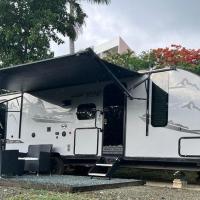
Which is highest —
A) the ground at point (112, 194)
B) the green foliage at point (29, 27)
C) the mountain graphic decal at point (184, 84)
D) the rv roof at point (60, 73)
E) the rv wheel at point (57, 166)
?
the green foliage at point (29, 27)

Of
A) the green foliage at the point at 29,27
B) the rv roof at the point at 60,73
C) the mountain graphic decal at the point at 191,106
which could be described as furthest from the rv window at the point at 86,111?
the green foliage at the point at 29,27

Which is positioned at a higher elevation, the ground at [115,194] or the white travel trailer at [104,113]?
the white travel trailer at [104,113]

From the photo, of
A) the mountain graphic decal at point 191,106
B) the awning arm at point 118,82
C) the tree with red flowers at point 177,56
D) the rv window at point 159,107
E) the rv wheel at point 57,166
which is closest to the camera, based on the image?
the mountain graphic decal at point 191,106

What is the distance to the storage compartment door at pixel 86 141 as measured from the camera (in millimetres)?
13102

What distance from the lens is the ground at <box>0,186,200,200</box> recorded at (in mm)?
8553

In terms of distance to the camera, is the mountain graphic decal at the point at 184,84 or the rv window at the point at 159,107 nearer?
the mountain graphic decal at the point at 184,84

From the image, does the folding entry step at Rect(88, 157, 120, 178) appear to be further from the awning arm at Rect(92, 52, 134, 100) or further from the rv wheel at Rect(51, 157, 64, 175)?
the awning arm at Rect(92, 52, 134, 100)

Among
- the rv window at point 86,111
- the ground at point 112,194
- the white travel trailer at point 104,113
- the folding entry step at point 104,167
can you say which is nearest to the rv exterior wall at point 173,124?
the white travel trailer at point 104,113

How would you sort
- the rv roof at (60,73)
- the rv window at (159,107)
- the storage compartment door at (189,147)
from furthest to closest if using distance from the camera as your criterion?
1. the rv window at (159,107)
2. the rv roof at (60,73)
3. the storage compartment door at (189,147)

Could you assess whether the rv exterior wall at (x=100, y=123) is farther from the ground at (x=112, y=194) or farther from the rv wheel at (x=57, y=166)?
the ground at (x=112, y=194)

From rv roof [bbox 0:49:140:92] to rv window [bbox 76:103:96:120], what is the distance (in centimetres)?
67

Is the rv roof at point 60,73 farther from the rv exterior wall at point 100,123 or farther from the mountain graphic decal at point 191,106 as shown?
the mountain graphic decal at point 191,106

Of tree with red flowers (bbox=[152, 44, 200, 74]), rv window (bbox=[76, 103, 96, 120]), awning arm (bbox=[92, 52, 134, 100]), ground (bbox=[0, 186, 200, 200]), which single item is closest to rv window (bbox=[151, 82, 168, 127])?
awning arm (bbox=[92, 52, 134, 100])

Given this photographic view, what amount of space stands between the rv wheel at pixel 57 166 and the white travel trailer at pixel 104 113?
0.03 m
